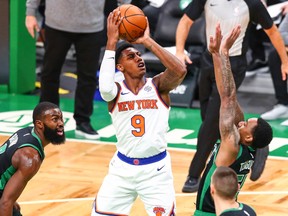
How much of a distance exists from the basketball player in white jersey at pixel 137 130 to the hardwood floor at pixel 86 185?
1.39 metres

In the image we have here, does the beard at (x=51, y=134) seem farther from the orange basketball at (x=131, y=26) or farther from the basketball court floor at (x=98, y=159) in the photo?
the basketball court floor at (x=98, y=159)

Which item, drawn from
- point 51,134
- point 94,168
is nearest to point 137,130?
point 51,134

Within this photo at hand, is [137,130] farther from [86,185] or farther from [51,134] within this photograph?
[86,185]

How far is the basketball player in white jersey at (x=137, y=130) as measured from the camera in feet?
20.5

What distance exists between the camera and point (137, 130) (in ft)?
20.7

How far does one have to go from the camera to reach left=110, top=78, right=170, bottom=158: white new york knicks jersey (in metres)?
6.30

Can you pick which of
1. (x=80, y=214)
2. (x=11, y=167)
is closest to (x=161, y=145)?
(x=11, y=167)

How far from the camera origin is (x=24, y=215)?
754 centimetres

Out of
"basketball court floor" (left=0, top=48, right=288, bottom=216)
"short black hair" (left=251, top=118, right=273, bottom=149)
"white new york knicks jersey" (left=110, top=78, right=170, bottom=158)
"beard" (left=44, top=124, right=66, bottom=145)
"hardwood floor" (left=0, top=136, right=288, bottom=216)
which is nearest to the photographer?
"short black hair" (left=251, top=118, right=273, bottom=149)

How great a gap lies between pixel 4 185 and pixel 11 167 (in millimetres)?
133

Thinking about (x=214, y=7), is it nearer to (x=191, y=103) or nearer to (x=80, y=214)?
(x=80, y=214)

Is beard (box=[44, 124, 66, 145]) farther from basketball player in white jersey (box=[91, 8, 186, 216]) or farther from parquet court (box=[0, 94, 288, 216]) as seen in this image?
parquet court (box=[0, 94, 288, 216])

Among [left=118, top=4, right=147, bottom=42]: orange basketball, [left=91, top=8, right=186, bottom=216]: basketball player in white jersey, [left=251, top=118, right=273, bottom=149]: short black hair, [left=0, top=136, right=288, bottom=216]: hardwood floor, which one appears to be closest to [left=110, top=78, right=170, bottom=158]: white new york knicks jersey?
[left=91, top=8, right=186, bottom=216]: basketball player in white jersey

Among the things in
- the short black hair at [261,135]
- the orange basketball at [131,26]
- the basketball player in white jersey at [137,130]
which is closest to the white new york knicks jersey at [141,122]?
the basketball player in white jersey at [137,130]
